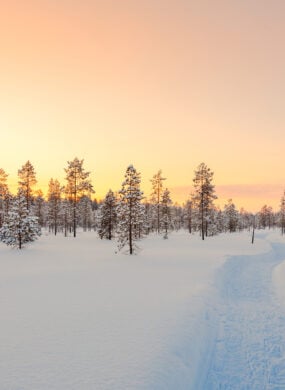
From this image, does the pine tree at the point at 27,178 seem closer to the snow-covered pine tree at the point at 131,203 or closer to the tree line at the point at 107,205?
the tree line at the point at 107,205

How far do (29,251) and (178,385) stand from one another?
26.2 meters

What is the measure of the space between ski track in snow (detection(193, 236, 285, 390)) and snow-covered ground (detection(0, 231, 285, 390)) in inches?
1.5

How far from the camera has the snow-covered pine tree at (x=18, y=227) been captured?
101 ft

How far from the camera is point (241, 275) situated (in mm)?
23203

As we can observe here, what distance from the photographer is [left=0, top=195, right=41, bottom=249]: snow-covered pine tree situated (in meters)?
30.9

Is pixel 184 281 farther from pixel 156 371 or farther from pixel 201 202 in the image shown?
pixel 201 202

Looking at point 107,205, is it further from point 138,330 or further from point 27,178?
point 138,330

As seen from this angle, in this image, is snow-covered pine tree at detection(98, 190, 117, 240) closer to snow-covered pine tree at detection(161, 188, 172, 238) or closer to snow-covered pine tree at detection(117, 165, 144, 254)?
snow-covered pine tree at detection(117, 165, 144, 254)

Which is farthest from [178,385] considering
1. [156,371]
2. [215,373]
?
[215,373]

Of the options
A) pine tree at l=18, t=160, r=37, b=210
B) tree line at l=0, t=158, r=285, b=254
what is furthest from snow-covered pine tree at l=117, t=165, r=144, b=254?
pine tree at l=18, t=160, r=37, b=210

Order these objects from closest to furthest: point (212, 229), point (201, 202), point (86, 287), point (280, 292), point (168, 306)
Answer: point (168, 306), point (86, 287), point (280, 292), point (201, 202), point (212, 229)

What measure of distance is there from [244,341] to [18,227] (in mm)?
27448

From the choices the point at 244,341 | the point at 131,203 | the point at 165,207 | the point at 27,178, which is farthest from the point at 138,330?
the point at 165,207

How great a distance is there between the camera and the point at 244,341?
10617 millimetres
